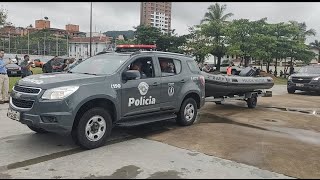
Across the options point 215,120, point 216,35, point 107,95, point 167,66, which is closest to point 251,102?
point 215,120

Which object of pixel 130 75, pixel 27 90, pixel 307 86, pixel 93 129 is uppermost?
pixel 130 75

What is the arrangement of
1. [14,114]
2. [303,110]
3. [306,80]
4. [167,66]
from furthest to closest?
[306,80] → [303,110] → [167,66] → [14,114]

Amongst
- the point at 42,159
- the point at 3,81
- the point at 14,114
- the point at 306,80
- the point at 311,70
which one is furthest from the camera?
the point at 311,70

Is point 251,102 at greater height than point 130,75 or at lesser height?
lesser

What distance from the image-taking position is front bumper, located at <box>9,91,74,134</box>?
5.90 m

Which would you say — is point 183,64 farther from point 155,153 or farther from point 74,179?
point 74,179

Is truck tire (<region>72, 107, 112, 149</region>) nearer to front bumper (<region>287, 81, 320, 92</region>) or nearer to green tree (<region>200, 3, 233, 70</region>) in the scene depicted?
front bumper (<region>287, 81, 320, 92</region>)

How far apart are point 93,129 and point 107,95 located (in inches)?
25.6

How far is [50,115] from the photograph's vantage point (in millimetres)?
5898

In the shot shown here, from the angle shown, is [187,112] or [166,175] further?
[187,112]

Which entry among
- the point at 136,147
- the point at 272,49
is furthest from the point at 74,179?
the point at 272,49

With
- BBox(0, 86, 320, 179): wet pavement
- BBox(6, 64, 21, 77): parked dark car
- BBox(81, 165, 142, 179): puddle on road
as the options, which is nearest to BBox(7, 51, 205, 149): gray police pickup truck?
BBox(0, 86, 320, 179): wet pavement

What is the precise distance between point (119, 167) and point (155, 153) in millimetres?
980

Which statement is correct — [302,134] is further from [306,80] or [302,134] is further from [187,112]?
[306,80]
